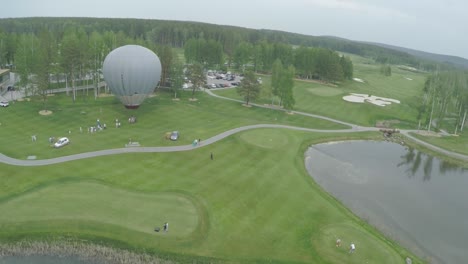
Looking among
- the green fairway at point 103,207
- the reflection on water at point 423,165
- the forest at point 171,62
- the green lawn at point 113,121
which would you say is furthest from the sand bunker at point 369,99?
the green fairway at point 103,207

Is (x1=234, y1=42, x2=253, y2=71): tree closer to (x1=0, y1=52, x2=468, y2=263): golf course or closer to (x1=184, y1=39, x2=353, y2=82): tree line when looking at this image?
(x1=184, y1=39, x2=353, y2=82): tree line

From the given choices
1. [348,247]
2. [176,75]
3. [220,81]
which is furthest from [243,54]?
[348,247]

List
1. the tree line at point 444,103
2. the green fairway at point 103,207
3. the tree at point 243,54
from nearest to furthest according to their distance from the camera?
the green fairway at point 103,207 → the tree line at point 444,103 → the tree at point 243,54

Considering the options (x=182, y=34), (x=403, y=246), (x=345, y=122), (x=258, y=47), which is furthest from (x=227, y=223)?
(x=182, y=34)

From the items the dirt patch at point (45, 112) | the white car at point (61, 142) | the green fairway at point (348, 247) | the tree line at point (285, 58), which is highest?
the tree line at point (285, 58)

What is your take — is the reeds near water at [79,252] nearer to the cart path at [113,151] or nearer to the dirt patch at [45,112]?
the cart path at [113,151]
